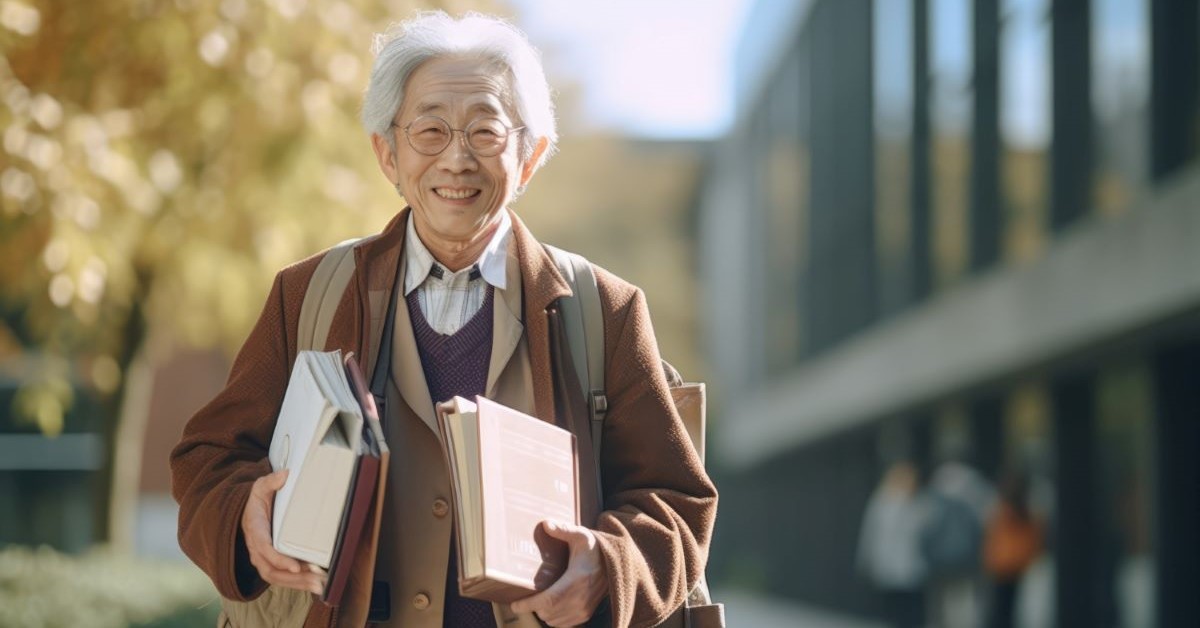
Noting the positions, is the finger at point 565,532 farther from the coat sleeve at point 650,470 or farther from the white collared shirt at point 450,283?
the white collared shirt at point 450,283

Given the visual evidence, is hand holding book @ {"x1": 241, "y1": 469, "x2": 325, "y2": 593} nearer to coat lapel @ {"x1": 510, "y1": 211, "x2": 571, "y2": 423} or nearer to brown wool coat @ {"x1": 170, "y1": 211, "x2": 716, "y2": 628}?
brown wool coat @ {"x1": 170, "y1": 211, "x2": 716, "y2": 628}

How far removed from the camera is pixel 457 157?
10.9 feet

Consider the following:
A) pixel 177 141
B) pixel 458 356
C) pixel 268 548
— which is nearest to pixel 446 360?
pixel 458 356

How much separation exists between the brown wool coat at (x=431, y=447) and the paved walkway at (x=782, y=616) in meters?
20.6

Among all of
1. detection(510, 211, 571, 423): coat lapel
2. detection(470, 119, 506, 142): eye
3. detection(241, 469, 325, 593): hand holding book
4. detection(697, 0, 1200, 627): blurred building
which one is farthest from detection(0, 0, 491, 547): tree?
detection(241, 469, 325, 593): hand holding book

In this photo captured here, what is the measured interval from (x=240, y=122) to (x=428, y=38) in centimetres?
747

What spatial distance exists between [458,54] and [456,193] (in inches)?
9.1

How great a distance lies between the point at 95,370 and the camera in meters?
15.4

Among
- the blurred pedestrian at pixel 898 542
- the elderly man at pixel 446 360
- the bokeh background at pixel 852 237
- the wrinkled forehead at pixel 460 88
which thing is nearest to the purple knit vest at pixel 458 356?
the elderly man at pixel 446 360

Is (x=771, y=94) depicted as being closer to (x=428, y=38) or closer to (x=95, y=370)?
(x=95, y=370)

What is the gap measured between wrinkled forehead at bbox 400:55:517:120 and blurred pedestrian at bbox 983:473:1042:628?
44.3 ft

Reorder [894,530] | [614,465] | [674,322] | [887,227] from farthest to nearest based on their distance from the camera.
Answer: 1. [674,322]
2. [887,227]
3. [894,530]
4. [614,465]

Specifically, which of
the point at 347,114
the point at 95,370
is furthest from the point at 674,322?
the point at 347,114

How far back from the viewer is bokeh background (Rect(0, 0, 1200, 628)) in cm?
1005
